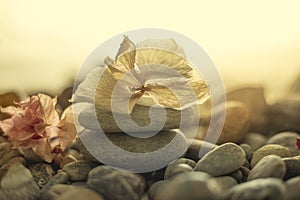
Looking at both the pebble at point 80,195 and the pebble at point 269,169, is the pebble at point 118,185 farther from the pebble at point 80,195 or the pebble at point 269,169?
the pebble at point 269,169

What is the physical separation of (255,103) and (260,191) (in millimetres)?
498

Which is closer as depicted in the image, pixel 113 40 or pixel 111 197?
pixel 111 197

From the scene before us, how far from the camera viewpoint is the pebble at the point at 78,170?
0.67m

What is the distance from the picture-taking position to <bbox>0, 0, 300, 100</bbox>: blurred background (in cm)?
93

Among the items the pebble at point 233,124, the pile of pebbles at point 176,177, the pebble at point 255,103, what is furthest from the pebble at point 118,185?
the pebble at point 255,103

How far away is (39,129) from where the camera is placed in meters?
0.72

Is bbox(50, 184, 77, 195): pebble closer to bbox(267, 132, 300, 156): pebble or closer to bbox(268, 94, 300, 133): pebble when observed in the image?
bbox(267, 132, 300, 156): pebble

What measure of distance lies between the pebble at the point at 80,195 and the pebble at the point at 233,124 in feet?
0.92

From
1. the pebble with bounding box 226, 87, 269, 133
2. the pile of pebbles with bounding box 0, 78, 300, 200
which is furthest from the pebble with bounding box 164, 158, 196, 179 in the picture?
the pebble with bounding box 226, 87, 269, 133

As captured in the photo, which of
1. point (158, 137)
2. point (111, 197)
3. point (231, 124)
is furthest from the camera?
point (231, 124)

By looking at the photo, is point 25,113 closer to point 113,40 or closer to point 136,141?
point 136,141

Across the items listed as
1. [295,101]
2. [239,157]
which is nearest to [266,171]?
[239,157]

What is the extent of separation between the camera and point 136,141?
684 millimetres

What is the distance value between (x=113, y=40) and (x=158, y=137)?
29 centimetres
